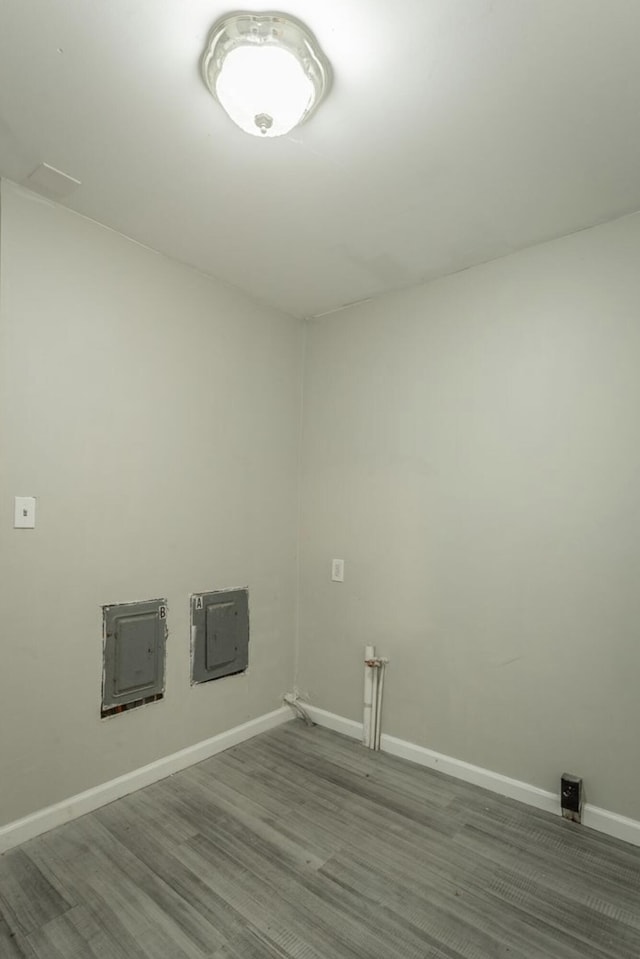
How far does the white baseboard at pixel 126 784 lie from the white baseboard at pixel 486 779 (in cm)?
39

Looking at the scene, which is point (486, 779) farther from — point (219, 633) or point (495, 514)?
point (219, 633)

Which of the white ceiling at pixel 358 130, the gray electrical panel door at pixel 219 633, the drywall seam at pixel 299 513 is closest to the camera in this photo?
the white ceiling at pixel 358 130

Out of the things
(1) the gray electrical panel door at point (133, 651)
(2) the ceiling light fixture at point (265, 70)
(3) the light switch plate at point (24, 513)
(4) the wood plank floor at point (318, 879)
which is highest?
(2) the ceiling light fixture at point (265, 70)

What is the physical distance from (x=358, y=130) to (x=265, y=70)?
1.31 feet

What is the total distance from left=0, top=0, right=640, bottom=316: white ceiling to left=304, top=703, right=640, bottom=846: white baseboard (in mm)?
2412

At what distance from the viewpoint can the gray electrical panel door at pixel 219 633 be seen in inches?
101

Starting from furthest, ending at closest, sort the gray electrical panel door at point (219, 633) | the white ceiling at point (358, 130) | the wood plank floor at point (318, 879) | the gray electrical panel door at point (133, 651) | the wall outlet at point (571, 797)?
the gray electrical panel door at point (219, 633), the gray electrical panel door at point (133, 651), the wall outlet at point (571, 797), the wood plank floor at point (318, 879), the white ceiling at point (358, 130)

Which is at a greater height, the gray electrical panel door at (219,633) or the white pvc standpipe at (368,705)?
the gray electrical panel door at (219,633)

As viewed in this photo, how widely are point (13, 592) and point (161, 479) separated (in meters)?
0.78

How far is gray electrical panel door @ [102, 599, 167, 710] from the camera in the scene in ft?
7.20

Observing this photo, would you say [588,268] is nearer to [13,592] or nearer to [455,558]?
[455,558]

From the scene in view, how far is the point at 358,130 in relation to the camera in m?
1.64

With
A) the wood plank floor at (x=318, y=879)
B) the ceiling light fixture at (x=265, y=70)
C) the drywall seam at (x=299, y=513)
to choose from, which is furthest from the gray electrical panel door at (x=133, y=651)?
the ceiling light fixture at (x=265, y=70)

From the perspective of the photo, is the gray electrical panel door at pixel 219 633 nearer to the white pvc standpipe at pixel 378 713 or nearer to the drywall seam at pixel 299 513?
the drywall seam at pixel 299 513
